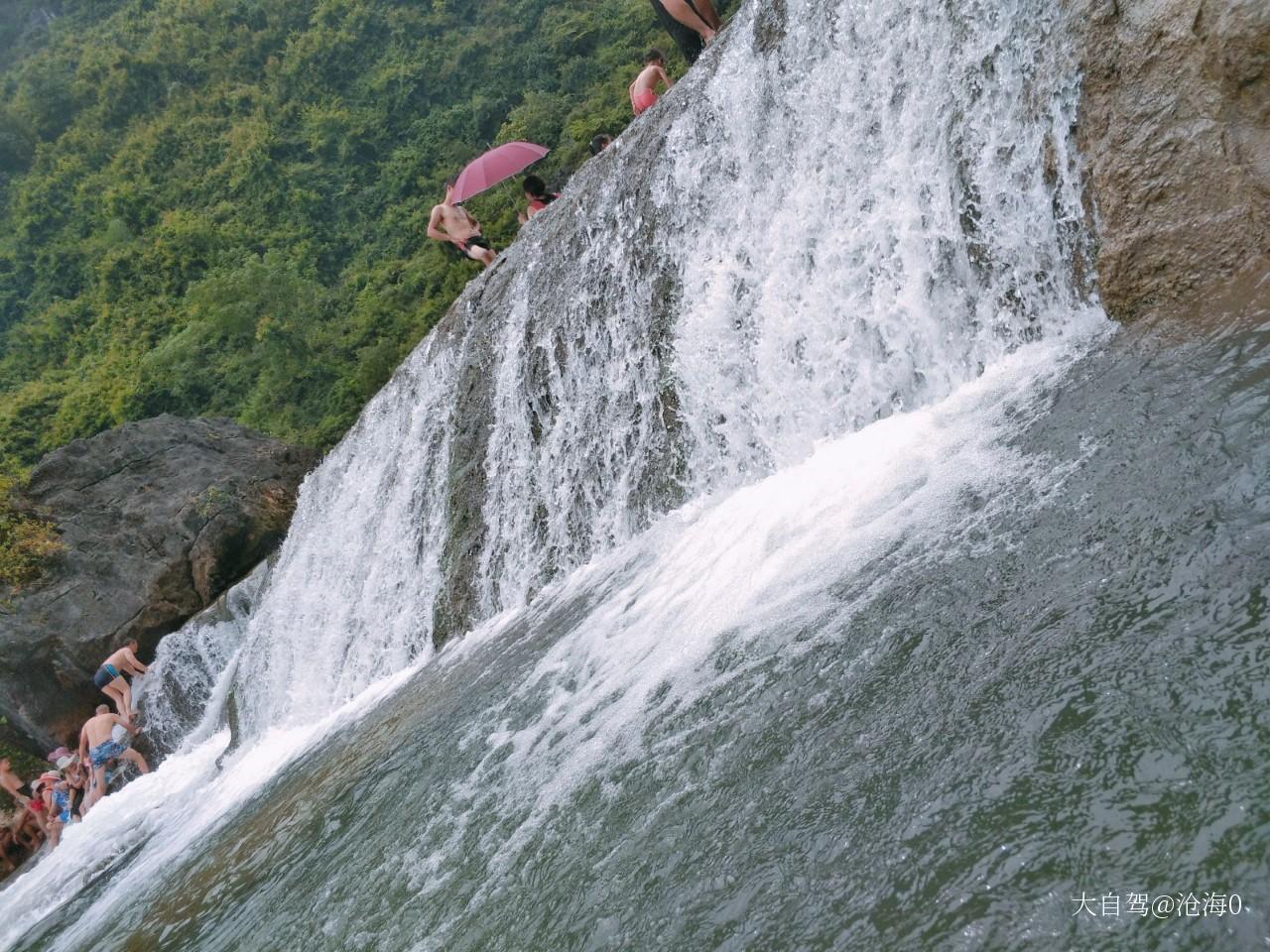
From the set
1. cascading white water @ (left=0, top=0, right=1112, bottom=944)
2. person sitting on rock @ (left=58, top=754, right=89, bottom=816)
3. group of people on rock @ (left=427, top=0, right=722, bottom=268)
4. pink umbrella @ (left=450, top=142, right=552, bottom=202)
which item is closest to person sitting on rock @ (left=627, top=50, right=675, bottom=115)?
group of people on rock @ (left=427, top=0, right=722, bottom=268)

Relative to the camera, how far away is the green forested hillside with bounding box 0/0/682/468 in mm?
19172

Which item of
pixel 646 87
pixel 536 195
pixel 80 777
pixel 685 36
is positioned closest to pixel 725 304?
pixel 685 36

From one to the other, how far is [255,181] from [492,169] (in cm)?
1898

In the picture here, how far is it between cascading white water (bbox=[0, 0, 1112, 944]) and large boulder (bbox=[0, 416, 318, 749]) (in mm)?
2994

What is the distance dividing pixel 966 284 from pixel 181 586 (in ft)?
37.9

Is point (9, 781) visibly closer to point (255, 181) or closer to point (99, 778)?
point (99, 778)

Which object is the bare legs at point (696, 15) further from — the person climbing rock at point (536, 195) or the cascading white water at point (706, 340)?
the person climbing rock at point (536, 195)

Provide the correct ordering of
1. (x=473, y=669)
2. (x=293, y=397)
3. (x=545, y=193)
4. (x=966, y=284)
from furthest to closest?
1. (x=293, y=397)
2. (x=545, y=193)
3. (x=473, y=669)
4. (x=966, y=284)

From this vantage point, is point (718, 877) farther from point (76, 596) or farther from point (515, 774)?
point (76, 596)

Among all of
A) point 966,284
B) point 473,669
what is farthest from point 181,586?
point 966,284

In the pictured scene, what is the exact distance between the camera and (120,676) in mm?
12477

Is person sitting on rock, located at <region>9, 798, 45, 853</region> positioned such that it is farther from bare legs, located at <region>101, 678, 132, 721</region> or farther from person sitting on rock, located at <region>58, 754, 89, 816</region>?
bare legs, located at <region>101, 678, 132, 721</region>

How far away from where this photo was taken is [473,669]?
6.53 meters

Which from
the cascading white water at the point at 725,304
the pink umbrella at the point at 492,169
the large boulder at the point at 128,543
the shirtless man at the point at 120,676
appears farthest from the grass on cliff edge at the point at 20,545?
the pink umbrella at the point at 492,169
